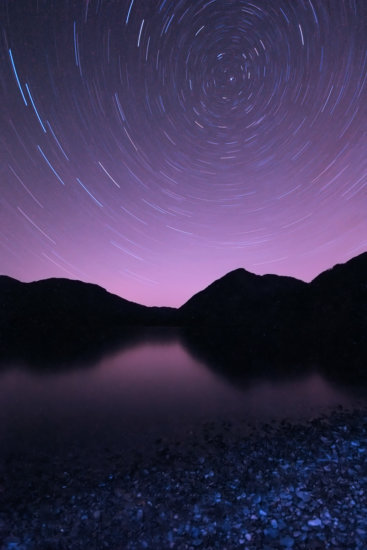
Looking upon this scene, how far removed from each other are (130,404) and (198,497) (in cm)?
1224

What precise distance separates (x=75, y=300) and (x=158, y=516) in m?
195

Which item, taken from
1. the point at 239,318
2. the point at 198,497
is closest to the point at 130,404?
the point at 198,497

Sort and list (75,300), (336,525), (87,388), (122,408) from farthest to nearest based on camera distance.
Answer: (75,300) → (87,388) → (122,408) → (336,525)

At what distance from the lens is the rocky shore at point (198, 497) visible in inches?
222

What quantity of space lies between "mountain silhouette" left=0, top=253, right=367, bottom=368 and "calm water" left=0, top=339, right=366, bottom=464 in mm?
14719

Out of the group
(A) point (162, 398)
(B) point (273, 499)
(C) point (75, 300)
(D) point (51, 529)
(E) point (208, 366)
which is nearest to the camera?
(D) point (51, 529)

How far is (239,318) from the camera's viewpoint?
13538cm

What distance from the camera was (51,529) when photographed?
20.4ft

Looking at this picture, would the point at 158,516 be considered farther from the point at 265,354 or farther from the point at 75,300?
the point at 75,300

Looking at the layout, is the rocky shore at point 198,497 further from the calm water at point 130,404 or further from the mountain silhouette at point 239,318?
the mountain silhouette at point 239,318

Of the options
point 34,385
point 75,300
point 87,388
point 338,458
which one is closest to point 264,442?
point 338,458

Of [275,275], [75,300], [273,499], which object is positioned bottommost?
[273,499]

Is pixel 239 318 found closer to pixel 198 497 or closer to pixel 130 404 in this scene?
pixel 130 404

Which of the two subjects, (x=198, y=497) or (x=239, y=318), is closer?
(x=198, y=497)
